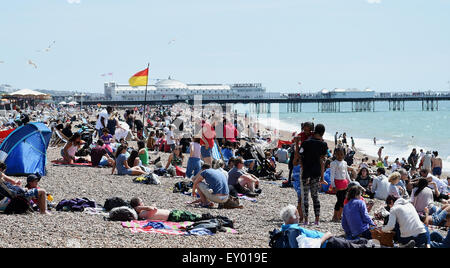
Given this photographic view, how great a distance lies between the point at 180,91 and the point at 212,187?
118 meters

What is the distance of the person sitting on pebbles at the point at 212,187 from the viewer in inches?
310

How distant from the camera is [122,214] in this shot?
6.59m

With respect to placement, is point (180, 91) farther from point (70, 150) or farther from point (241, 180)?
point (241, 180)

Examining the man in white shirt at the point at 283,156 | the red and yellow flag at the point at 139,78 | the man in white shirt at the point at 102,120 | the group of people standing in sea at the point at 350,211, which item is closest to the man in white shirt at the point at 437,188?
the group of people standing in sea at the point at 350,211

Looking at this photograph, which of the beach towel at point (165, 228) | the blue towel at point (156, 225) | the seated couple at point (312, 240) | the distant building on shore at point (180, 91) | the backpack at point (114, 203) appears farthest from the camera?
the distant building on shore at point (180, 91)

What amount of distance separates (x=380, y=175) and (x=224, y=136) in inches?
217

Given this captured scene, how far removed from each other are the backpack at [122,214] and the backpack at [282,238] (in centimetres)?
198

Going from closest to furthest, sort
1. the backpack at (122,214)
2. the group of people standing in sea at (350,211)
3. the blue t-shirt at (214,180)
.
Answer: the group of people standing in sea at (350,211), the backpack at (122,214), the blue t-shirt at (214,180)

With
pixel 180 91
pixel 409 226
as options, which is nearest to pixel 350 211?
pixel 409 226

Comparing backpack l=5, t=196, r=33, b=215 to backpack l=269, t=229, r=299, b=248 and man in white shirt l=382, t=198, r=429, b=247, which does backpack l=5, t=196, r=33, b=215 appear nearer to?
backpack l=269, t=229, r=299, b=248

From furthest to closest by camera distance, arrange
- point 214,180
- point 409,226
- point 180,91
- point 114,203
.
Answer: point 180,91 < point 214,180 < point 114,203 < point 409,226

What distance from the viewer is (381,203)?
948 centimetres

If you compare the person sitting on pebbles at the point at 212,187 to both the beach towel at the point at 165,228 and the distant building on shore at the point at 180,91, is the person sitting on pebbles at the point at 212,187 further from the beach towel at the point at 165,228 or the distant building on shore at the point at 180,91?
the distant building on shore at the point at 180,91
